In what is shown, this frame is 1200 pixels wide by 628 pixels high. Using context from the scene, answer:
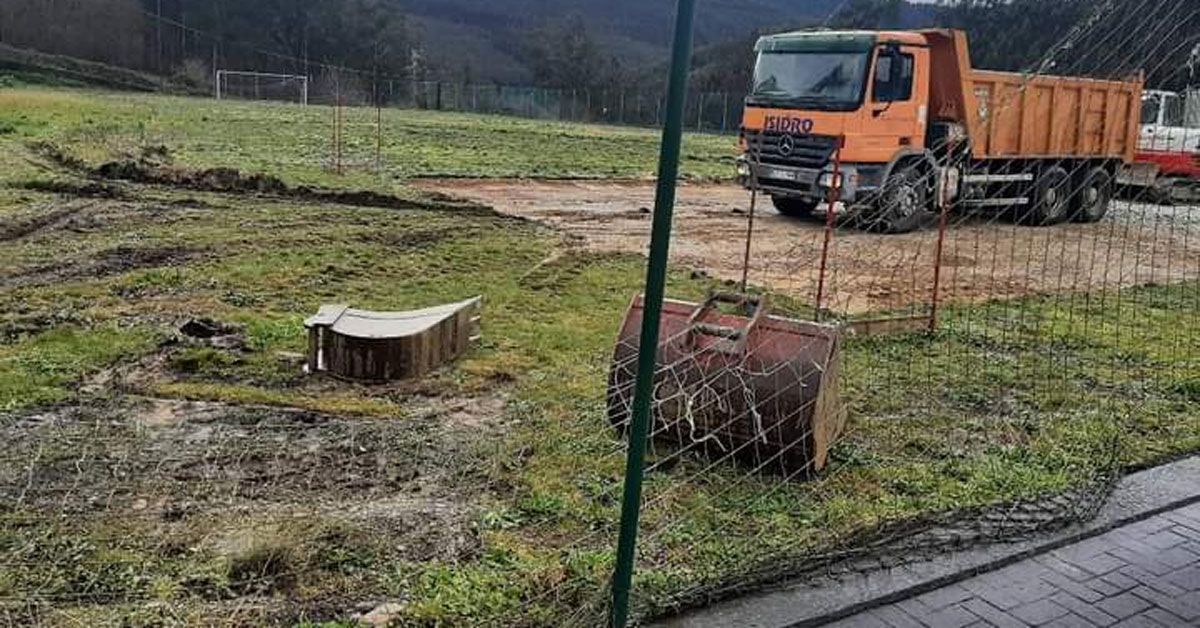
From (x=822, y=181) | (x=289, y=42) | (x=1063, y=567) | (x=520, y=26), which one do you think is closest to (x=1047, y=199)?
(x=822, y=181)

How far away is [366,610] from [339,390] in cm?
262

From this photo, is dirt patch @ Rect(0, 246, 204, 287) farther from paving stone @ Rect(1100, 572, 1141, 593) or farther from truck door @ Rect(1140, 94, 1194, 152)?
truck door @ Rect(1140, 94, 1194, 152)

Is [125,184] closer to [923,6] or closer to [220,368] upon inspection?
[220,368]

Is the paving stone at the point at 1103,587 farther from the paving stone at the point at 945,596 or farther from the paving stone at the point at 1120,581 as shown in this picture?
the paving stone at the point at 945,596

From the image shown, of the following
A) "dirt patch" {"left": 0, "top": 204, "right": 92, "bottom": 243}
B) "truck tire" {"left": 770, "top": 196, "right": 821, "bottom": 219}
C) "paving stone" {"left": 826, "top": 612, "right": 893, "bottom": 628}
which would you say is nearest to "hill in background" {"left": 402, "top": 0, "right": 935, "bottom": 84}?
"truck tire" {"left": 770, "top": 196, "right": 821, "bottom": 219}

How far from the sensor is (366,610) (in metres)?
3.16

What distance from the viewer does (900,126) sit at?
46.4 ft

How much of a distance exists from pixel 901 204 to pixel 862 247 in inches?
55.3

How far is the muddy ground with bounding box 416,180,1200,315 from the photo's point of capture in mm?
10477

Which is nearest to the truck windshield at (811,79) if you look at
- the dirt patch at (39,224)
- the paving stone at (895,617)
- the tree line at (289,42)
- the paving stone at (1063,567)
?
the dirt patch at (39,224)

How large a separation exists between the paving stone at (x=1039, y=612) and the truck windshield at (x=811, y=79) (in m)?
11.2

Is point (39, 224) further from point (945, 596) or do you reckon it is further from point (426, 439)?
point (945, 596)

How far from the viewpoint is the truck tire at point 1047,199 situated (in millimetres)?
16406

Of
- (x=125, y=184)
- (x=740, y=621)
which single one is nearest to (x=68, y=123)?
(x=125, y=184)
